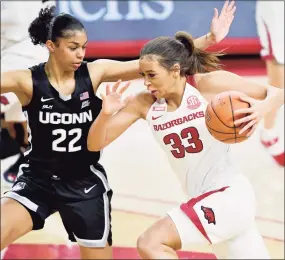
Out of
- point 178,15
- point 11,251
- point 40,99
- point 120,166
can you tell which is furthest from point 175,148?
point 178,15

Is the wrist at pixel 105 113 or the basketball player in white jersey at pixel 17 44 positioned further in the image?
the basketball player in white jersey at pixel 17 44

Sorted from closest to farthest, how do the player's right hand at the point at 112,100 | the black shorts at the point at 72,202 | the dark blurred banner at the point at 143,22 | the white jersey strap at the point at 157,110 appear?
the player's right hand at the point at 112,100
the white jersey strap at the point at 157,110
the black shorts at the point at 72,202
the dark blurred banner at the point at 143,22

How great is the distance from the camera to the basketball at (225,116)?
3021mm

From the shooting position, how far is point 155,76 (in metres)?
3.06

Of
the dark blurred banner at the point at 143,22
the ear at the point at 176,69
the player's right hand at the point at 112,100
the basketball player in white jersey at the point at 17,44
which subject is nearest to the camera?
the player's right hand at the point at 112,100

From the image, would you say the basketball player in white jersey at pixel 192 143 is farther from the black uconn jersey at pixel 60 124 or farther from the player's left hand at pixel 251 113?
the black uconn jersey at pixel 60 124

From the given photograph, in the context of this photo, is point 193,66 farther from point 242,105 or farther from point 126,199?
point 126,199

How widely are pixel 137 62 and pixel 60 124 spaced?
45 cm

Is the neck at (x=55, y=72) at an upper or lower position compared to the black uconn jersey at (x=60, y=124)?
upper

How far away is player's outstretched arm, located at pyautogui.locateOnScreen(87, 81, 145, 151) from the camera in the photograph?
302 centimetres

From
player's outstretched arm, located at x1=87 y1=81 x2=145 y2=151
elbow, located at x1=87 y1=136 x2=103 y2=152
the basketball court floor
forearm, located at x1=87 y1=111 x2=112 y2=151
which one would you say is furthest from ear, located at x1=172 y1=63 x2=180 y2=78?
the basketball court floor

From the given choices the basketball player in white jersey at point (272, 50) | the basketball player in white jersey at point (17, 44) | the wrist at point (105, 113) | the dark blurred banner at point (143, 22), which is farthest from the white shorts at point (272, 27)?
the wrist at point (105, 113)

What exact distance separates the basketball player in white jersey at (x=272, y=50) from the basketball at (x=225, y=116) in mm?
2816

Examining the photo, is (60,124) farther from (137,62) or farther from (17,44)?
(17,44)
